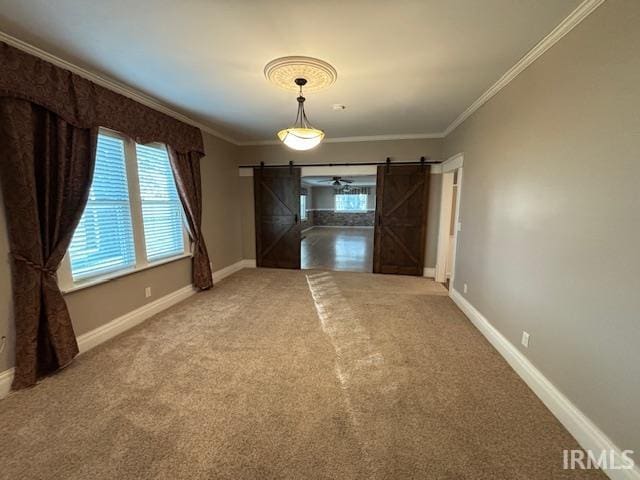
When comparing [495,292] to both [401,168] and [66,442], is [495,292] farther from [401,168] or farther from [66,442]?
[66,442]

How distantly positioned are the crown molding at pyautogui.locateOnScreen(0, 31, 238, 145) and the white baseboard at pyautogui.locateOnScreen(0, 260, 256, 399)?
2428mm

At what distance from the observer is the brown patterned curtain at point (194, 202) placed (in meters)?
3.57

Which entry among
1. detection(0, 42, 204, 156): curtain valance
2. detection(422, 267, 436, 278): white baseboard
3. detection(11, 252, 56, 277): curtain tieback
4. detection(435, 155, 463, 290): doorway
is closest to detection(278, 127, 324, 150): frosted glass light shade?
detection(0, 42, 204, 156): curtain valance

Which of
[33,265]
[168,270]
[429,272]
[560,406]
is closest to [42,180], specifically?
[33,265]

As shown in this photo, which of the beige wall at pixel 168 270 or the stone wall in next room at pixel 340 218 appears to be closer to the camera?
the beige wall at pixel 168 270

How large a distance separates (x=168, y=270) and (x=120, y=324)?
89 cm

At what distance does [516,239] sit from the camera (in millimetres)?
2285

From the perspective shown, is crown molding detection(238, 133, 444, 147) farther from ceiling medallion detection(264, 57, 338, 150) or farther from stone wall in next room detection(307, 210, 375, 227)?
stone wall in next room detection(307, 210, 375, 227)

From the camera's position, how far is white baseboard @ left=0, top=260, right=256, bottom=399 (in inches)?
77.1

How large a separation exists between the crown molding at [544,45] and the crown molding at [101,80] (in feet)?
12.4

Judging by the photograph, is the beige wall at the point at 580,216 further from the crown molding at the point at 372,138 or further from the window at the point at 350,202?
the window at the point at 350,202

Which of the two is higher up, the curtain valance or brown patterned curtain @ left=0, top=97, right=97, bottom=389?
the curtain valance

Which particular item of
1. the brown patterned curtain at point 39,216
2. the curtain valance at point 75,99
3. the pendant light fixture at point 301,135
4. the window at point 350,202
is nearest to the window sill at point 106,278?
the brown patterned curtain at point 39,216

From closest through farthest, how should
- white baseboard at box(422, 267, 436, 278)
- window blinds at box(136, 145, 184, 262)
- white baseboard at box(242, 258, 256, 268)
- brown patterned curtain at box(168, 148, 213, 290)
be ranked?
1. window blinds at box(136, 145, 184, 262)
2. brown patterned curtain at box(168, 148, 213, 290)
3. white baseboard at box(422, 267, 436, 278)
4. white baseboard at box(242, 258, 256, 268)
